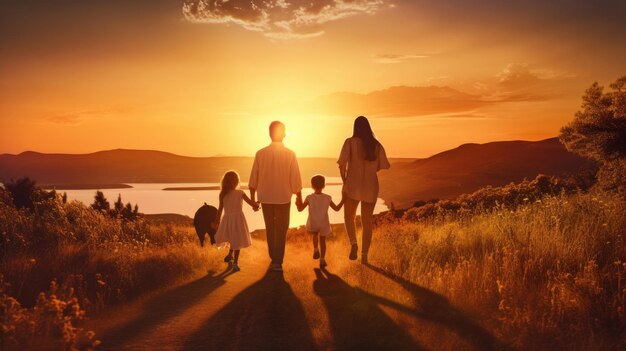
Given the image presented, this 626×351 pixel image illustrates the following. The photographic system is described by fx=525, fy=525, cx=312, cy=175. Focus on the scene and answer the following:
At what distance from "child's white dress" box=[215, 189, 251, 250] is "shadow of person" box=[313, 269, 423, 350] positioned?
2832 millimetres

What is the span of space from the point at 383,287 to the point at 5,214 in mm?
9011

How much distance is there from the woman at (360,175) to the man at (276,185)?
37.5 inches

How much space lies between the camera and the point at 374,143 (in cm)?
1016

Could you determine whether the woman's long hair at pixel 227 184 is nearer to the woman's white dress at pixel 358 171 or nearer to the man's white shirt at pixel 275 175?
the man's white shirt at pixel 275 175

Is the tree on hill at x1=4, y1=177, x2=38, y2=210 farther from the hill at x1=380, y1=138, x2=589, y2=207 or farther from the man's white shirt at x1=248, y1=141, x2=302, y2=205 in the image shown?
the hill at x1=380, y1=138, x2=589, y2=207

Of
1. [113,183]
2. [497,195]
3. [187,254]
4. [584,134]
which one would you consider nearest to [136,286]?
[187,254]

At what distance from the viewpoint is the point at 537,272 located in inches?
289

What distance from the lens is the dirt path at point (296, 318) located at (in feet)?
17.7

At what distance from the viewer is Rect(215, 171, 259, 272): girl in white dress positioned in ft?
34.4

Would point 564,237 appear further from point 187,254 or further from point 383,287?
point 187,254

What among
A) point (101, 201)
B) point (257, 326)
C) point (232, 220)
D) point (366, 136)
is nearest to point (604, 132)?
point (366, 136)

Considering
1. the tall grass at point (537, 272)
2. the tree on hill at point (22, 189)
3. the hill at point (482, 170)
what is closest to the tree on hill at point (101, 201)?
the tree on hill at point (22, 189)

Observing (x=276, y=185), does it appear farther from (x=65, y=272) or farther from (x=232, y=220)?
(x=65, y=272)

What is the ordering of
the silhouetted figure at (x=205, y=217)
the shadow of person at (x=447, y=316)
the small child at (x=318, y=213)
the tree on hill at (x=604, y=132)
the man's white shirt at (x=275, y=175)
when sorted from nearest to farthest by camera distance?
the shadow of person at (x=447, y=316) → the man's white shirt at (x=275, y=175) → the small child at (x=318, y=213) → the silhouetted figure at (x=205, y=217) → the tree on hill at (x=604, y=132)
